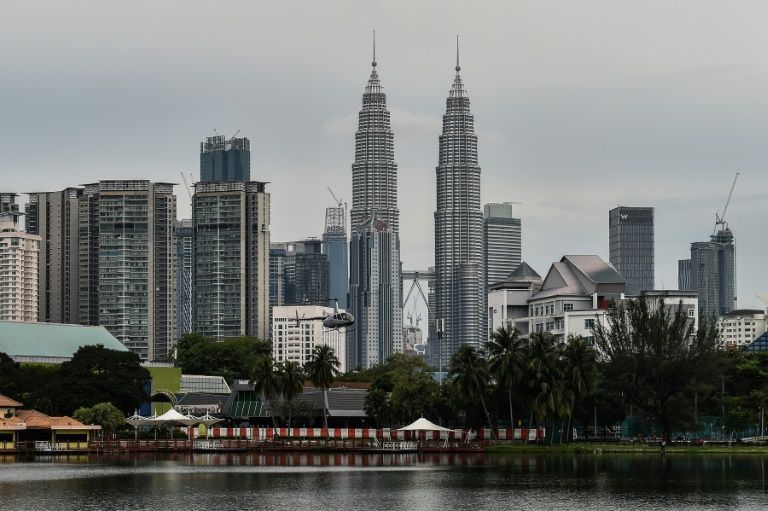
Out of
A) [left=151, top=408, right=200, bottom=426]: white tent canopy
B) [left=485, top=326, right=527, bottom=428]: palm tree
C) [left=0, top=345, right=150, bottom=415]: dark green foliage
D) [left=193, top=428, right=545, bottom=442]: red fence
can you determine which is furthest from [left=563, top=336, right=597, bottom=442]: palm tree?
[left=0, top=345, right=150, bottom=415]: dark green foliage

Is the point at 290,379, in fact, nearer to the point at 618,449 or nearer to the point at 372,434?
the point at 372,434

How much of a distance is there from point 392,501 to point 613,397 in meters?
74.2

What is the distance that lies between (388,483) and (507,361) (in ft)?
158

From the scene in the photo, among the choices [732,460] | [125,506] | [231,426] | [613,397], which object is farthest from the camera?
[231,426]

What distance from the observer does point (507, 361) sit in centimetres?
16038

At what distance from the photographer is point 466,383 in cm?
16350

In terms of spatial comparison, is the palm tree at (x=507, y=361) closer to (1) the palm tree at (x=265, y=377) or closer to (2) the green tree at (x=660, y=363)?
(2) the green tree at (x=660, y=363)

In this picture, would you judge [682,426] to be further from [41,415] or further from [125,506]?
[125,506]

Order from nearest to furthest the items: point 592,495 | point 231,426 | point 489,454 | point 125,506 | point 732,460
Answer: point 125,506, point 592,495, point 732,460, point 489,454, point 231,426

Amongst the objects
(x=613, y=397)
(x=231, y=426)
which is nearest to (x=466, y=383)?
(x=613, y=397)

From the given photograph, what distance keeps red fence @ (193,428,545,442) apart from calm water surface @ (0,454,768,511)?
16.7 metres

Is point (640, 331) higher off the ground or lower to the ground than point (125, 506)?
higher


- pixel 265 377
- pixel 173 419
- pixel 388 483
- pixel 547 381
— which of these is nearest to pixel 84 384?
pixel 173 419

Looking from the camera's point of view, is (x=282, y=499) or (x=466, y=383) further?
(x=466, y=383)
